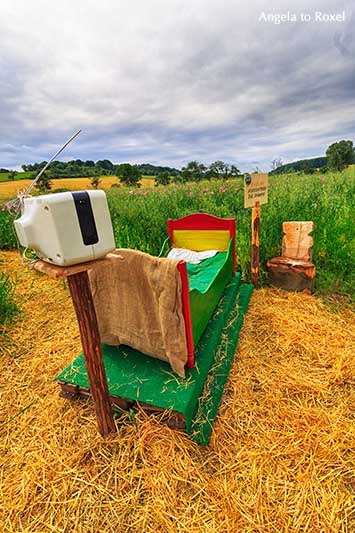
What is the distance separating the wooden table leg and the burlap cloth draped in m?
0.30

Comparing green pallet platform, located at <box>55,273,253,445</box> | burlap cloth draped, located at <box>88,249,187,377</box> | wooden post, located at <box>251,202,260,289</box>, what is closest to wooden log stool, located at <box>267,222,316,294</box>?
wooden post, located at <box>251,202,260,289</box>

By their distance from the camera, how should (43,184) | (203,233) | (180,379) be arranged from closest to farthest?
(180,379)
(203,233)
(43,184)

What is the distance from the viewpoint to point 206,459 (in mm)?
1558

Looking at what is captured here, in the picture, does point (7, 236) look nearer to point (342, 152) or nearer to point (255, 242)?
point (255, 242)

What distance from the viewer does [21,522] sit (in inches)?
52.0

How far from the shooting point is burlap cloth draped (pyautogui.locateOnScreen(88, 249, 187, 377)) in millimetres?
1684

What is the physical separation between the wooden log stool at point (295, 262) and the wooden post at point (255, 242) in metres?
0.18

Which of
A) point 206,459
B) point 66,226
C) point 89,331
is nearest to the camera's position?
point 66,226

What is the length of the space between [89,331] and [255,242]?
2.58 meters

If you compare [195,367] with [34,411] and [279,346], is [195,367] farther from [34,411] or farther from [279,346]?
[34,411]

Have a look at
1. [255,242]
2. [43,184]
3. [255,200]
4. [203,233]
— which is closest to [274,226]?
[255,242]

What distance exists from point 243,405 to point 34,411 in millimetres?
1506

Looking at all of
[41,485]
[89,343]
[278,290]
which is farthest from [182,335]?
[278,290]

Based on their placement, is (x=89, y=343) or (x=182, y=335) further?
(x=182, y=335)
